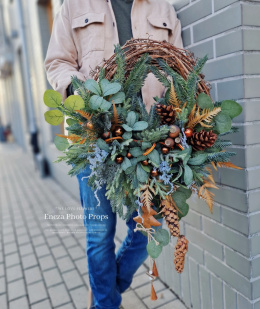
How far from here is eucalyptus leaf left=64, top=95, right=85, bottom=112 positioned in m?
1.05

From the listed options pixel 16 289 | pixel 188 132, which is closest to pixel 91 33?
pixel 188 132

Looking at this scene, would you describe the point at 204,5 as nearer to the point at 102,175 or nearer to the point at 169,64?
the point at 169,64

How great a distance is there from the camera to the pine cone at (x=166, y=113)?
1.08m

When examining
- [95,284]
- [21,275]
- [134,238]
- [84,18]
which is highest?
[84,18]

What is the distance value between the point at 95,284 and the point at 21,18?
5.61 meters

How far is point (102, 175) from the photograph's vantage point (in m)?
1.11

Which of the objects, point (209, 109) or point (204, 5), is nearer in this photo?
point (209, 109)

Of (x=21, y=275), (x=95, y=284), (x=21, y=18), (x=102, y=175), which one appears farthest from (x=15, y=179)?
(x=102, y=175)

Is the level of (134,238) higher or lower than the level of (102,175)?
lower

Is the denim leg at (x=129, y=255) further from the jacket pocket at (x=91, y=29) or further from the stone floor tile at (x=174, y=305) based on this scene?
the jacket pocket at (x=91, y=29)

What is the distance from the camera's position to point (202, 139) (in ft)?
3.39

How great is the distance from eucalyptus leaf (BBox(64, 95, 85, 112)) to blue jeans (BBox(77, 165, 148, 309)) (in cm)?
43

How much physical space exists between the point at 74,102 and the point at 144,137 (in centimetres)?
29

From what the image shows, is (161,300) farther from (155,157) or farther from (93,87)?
(93,87)
